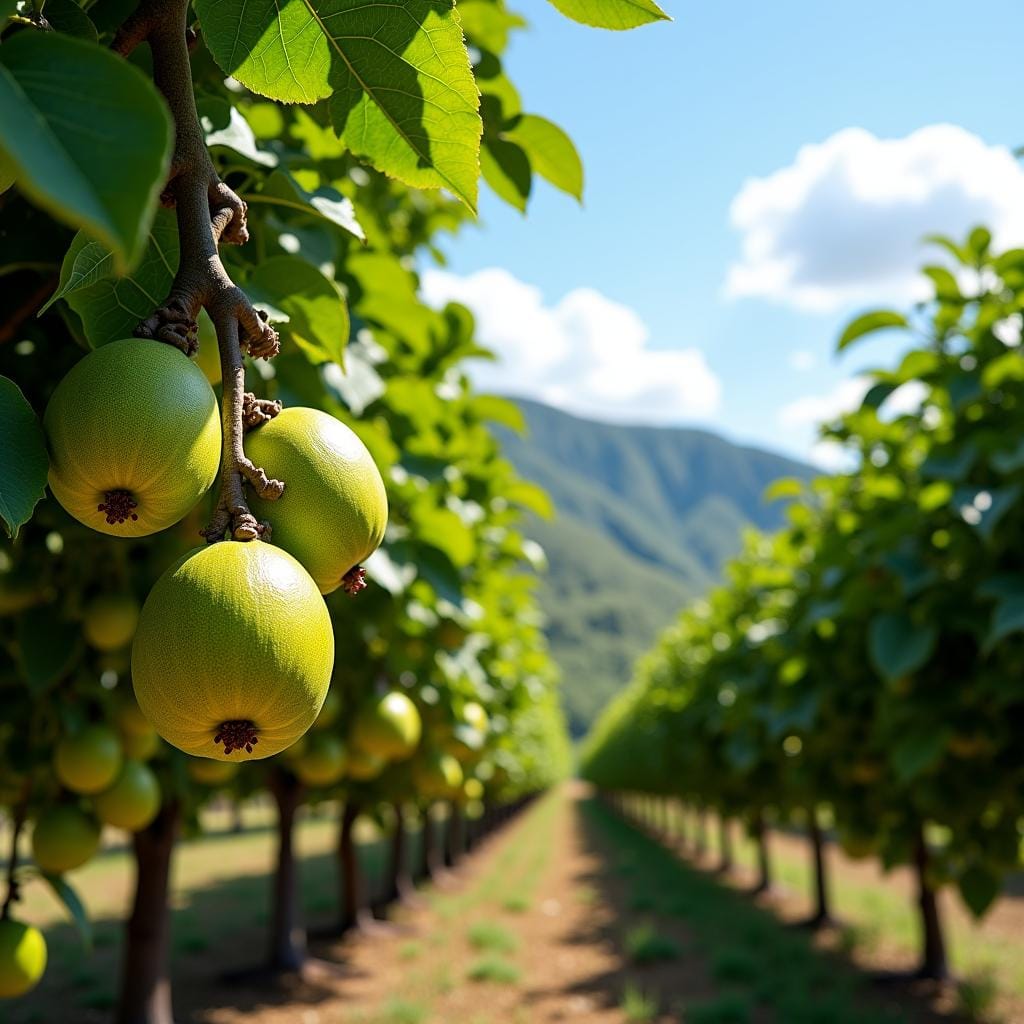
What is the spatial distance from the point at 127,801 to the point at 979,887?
477 centimetres

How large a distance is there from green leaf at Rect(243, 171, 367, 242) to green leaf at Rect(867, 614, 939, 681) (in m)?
3.40

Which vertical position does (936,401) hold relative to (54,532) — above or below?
above

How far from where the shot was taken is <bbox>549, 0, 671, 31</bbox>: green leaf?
1153 millimetres

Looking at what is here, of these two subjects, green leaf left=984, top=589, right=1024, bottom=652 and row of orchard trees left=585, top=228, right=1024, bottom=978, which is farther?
row of orchard trees left=585, top=228, right=1024, bottom=978

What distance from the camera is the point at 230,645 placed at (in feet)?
2.60

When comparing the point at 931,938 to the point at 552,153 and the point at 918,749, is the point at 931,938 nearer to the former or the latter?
the point at 918,749

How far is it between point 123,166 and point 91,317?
0.49 metres

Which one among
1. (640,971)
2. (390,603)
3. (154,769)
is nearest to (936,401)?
(390,603)

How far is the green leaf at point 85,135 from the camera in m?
0.57

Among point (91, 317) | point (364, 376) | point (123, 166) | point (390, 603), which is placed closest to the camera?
point (123, 166)

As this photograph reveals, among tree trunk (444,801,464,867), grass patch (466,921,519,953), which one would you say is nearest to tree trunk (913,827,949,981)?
grass patch (466,921,519,953)

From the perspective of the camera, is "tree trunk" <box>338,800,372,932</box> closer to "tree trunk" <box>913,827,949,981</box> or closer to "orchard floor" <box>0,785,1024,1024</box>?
"orchard floor" <box>0,785,1024,1024</box>

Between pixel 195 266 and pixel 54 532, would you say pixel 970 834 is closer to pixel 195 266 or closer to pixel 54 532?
pixel 54 532

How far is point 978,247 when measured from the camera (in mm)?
5055
